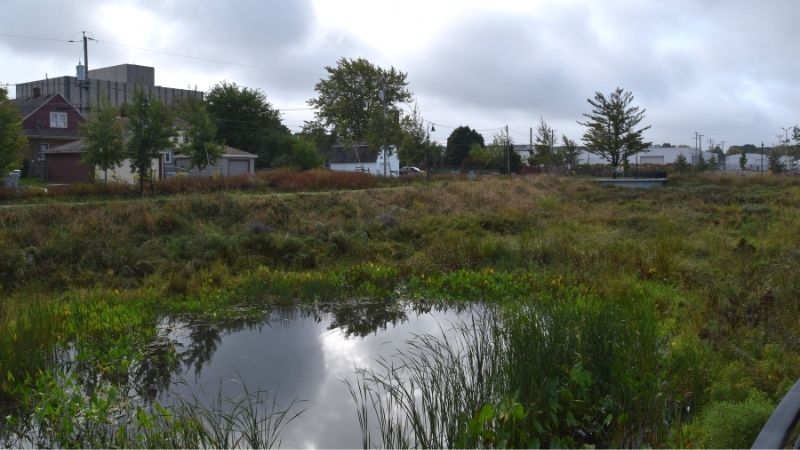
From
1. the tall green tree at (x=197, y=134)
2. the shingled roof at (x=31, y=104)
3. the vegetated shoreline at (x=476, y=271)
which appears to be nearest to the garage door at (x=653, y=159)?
the vegetated shoreline at (x=476, y=271)

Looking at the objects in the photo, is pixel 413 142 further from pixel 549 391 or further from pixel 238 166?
pixel 549 391

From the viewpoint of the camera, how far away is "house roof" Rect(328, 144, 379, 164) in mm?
67625

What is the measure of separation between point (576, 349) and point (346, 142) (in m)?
64.8

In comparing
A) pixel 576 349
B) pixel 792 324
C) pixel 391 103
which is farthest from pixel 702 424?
pixel 391 103

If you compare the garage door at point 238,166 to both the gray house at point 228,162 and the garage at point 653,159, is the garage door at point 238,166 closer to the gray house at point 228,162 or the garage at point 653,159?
the gray house at point 228,162

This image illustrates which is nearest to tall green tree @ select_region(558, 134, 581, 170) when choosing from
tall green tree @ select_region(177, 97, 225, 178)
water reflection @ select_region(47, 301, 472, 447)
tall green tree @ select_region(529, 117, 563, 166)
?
tall green tree @ select_region(529, 117, 563, 166)

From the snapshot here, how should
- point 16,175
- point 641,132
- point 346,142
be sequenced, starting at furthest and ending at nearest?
point 346,142 → point 641,132 → point 16,175

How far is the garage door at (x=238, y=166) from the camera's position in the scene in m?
51.2

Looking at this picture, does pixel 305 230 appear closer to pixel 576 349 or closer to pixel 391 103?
pixel 576 349

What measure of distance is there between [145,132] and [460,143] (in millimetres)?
47810

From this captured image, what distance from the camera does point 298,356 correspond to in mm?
10008

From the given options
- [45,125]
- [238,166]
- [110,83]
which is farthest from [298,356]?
[110,83]

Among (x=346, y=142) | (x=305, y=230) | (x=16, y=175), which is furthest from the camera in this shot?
(x=346, y=142)

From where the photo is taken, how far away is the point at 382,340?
432 inches
